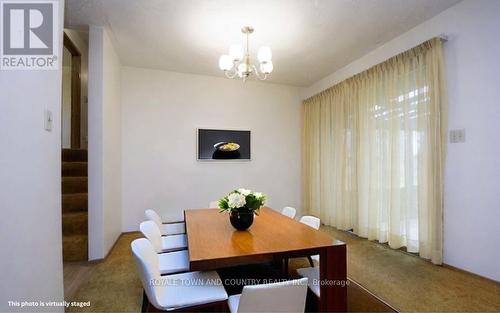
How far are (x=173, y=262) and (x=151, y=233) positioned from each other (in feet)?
1.14

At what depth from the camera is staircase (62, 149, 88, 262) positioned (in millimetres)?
2930

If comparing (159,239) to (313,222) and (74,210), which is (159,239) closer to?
(313,222)

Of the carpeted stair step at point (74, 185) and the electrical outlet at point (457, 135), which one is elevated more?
the electrical outlet at point (457, 135)

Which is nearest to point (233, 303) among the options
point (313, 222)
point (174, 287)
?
point (174, 287)

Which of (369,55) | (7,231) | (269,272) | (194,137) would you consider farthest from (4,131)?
(369,55)

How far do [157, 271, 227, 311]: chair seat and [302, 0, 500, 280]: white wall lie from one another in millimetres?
2669

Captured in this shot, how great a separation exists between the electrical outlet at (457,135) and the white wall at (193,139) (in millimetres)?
2973

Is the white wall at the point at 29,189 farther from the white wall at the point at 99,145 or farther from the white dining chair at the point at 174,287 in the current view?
the white wall at the point at 99,145

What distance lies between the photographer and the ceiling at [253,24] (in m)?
2.58

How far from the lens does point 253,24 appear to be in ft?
9.57

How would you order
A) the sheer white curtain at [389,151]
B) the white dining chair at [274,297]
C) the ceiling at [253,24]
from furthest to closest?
the sheer white curtain at [389,151], the ceiling at [253,24], the white dining chair at [274,297]

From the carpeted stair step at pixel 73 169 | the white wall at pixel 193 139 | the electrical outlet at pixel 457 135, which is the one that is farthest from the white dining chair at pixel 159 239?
the electrical outlet at pixel 457 135

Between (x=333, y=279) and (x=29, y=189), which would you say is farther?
(x=333, y=279)

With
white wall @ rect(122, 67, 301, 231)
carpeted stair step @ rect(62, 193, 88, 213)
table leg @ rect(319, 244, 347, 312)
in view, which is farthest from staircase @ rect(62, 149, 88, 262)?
table leg @ rect(319, 244, 347, 312)
